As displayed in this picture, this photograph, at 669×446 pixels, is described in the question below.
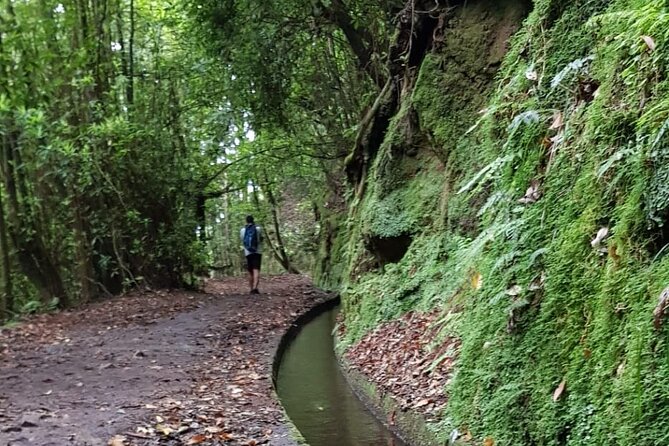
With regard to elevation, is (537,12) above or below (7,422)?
above

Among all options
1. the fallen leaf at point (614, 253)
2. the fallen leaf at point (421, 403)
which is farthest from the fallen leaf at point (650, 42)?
the fallen leaf at point (421, 403)

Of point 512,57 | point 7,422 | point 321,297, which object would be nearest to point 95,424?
point 7,422

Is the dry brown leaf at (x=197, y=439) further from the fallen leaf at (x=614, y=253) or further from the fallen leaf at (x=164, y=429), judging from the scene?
the fallen leaf at (x=614, y=253)

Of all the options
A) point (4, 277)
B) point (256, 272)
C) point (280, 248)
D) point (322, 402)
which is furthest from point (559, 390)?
point (280, 248)

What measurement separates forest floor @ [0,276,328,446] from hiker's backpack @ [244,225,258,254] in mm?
2382

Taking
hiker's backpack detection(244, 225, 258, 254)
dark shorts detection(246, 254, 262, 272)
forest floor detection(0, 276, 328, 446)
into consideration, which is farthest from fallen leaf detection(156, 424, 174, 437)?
dark shorts detection(246, 254, 262, 272)

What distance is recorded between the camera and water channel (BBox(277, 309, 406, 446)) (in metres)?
5.90

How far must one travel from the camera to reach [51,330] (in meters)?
9.96

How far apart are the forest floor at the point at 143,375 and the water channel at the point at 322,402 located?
1.19 ft

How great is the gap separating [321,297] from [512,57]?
1046 cm

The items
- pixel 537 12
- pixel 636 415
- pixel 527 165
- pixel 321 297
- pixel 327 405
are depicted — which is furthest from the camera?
pixel 321 297

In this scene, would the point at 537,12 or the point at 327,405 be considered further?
the point at 327,405

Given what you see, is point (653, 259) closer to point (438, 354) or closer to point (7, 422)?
point (438, 354)

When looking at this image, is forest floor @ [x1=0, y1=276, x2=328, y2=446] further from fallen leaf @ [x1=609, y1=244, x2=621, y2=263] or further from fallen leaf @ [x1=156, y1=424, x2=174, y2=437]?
fallen leaf @ [x1=609, y1=244, x2=621, y2=263]
